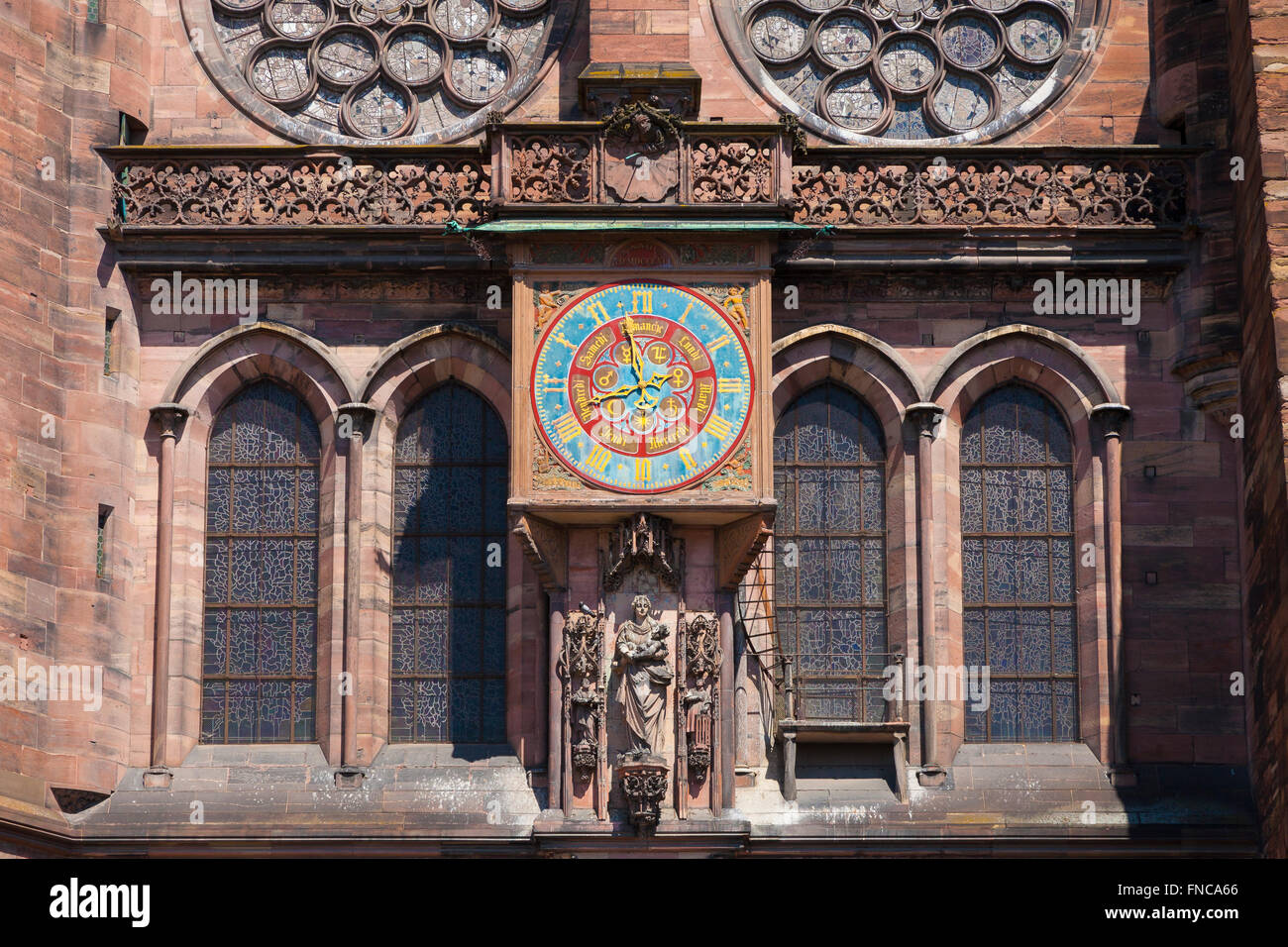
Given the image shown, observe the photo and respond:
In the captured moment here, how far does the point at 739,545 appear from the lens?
33438mm

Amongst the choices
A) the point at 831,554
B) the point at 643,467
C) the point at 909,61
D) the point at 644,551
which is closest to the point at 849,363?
the point at 831,554

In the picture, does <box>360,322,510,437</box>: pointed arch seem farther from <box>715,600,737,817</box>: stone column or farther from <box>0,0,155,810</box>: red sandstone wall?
<box>715,600,737,817</box>: stone column

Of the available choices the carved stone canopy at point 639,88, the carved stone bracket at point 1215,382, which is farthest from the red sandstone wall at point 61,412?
the carved stone bracket at point 1215,382

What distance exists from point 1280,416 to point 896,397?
434 cm

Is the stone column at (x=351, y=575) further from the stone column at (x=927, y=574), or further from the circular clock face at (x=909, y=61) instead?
the circular clock face at (x=909, y=61)

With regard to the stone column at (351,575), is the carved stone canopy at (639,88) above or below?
above

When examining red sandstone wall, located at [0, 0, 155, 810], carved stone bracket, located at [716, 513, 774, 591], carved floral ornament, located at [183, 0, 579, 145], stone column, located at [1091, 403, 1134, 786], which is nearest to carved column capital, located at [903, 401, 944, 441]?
stone column, located at [1091, 403, 1134, 786]

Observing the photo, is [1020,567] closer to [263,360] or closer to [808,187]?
[808,187]

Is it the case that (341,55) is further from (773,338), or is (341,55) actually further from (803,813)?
(803,813)

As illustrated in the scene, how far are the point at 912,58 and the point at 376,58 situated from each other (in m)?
5.41

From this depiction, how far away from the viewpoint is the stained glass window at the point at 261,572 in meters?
34.5

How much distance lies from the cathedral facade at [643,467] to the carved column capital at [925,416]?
39 millimetres

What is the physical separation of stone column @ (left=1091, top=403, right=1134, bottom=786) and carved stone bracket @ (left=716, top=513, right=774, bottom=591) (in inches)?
137

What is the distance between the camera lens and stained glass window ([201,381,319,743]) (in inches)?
1357
